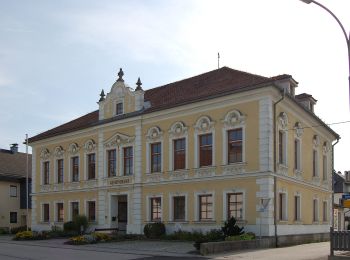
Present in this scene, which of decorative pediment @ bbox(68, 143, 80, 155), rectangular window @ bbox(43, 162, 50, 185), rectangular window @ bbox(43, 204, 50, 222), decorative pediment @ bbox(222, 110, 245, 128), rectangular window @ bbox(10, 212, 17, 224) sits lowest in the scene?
rectangular window @ bbox(10, 212, 17, 224)

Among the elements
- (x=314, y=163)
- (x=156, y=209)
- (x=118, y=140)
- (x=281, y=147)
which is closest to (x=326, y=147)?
(x=314, y=163)

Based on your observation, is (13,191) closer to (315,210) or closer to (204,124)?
(204,124)

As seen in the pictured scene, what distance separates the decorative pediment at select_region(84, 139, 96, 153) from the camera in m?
39.4

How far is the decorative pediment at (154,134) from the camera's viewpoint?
34.2m

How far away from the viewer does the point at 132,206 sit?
3547 cm

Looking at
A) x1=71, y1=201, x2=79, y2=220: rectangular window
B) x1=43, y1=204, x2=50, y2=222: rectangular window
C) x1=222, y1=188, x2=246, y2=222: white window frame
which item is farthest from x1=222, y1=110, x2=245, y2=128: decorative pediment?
x1=43, y1=204, x2=50, y2=222: rectangular window

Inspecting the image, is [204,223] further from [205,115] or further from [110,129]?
[110,129]

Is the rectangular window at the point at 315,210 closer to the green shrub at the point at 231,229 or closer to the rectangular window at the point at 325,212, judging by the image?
the rectangular window at the point at 325,212

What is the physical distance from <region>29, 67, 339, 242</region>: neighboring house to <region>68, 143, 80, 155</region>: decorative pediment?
0.08 m

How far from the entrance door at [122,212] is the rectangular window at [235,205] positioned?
9688mm

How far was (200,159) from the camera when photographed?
104ft

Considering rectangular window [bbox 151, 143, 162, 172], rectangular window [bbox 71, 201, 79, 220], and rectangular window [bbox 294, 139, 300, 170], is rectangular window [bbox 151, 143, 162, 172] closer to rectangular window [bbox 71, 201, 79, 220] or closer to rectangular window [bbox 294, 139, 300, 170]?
rectangular window [bbox 294, 139, 300, 170]

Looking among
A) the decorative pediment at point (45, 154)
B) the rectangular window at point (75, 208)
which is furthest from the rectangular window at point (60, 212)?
the decorative pediment at point (45, 154)

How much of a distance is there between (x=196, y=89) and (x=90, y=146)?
1006cm
